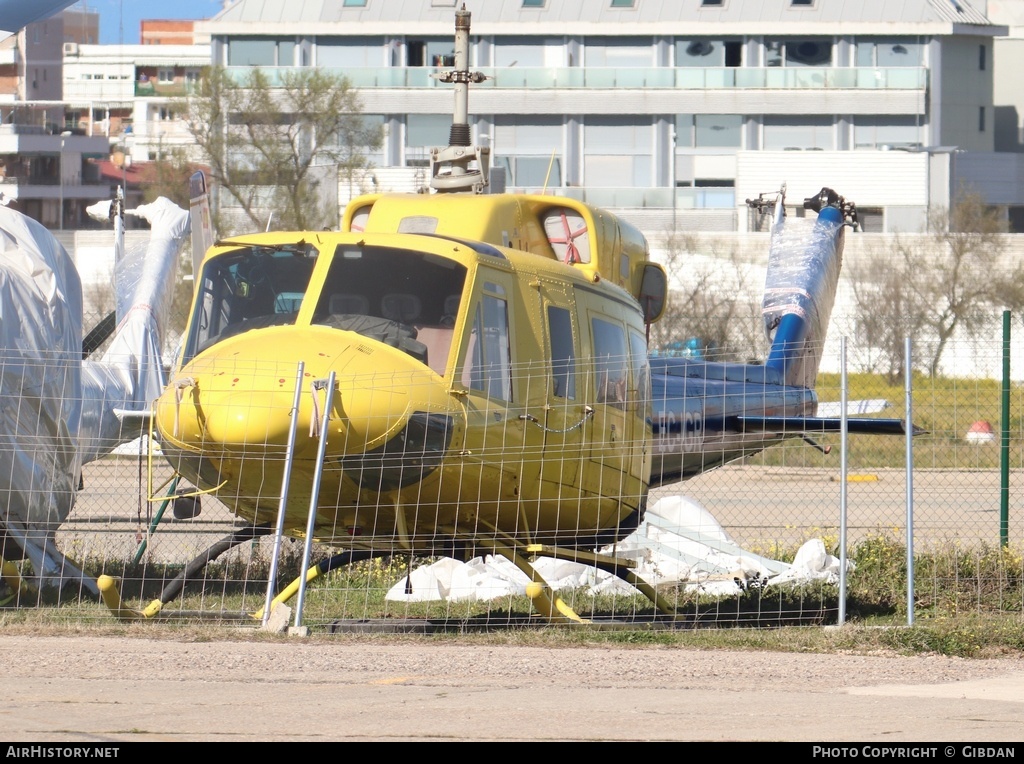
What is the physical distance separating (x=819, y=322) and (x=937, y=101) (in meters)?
40.8

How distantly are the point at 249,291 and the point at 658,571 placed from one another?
193 inches

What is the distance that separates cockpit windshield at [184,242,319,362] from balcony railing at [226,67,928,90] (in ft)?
146

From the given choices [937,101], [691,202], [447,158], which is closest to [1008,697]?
[447,158]

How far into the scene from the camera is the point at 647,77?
5378 centimetres

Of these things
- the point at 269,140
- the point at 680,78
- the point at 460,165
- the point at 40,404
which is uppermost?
the point at 680,78

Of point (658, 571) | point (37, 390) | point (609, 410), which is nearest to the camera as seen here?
point (609, 410)

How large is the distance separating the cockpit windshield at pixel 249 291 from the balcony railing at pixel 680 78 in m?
44.5

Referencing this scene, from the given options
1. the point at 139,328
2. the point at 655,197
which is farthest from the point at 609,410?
the point at 655,197

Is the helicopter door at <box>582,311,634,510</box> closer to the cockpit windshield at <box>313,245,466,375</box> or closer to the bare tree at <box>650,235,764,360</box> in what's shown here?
the cockpit windshield at <box>313,245,466,375</box>

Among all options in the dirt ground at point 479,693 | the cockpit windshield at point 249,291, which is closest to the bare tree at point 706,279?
the cockpit windshield at point 249,291

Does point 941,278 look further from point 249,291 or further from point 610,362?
point 249,291
